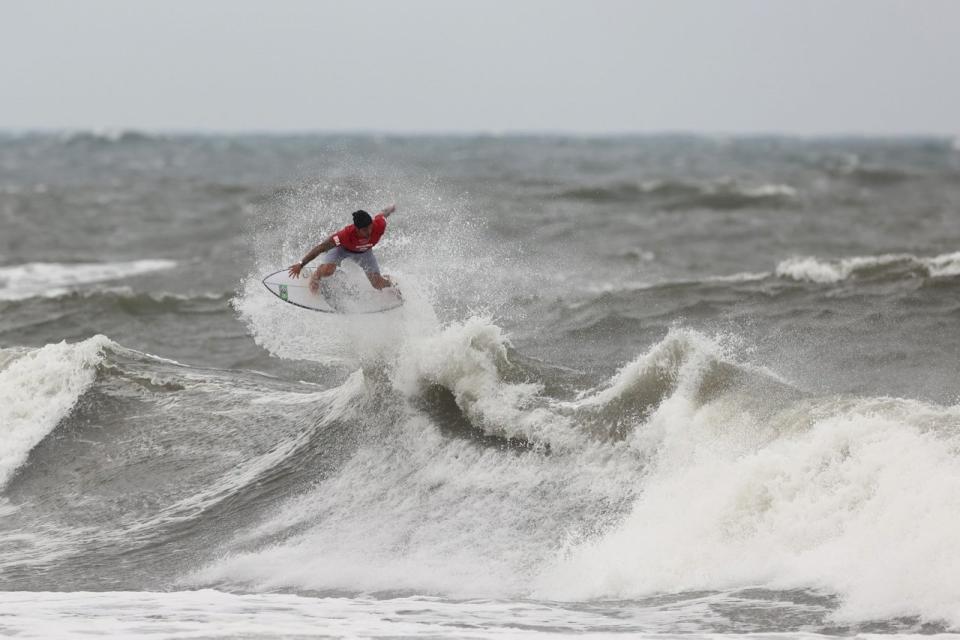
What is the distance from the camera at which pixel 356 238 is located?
11.9 meters

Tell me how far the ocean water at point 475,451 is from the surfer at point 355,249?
26 cm

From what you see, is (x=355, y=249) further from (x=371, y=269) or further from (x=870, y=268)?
(x=870, y=268)

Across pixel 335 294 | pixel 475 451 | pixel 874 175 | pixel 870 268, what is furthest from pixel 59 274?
pixel 874 175

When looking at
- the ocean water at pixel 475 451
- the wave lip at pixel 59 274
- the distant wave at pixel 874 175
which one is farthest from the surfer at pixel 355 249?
the distant wave at pixel 874 175

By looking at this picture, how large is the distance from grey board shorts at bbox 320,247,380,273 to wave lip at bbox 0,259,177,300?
9.94 m

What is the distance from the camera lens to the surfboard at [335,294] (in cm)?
1223

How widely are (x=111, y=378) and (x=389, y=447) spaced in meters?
4.13

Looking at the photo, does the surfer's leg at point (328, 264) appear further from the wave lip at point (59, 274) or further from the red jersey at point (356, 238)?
Result: the wave lip at point (59, 274)

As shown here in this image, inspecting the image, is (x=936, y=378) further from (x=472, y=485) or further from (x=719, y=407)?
(x=472, y=485)

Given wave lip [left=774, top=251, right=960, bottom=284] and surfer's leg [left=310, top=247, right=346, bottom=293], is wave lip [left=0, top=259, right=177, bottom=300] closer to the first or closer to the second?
surfer's leg [left=310, top=247, right=346, bottom=293]

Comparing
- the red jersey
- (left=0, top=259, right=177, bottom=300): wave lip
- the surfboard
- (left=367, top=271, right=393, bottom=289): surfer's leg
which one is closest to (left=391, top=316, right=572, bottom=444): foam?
the surfboard

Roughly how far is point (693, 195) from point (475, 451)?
2955 centimetres

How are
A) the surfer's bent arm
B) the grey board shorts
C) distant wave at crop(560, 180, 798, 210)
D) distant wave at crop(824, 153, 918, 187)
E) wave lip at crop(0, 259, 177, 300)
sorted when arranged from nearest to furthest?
the surfer's bent arm
the grey board shorts
wave lip at crop(0, 259, 177, 300)
distant wave at crop(560, 180, 798, 210)
distant wave at crop(824, 153, 918, 187)

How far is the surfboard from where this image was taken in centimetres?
1223
